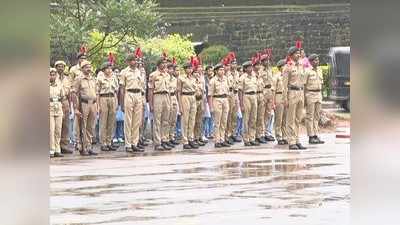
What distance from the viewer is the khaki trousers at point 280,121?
25.0 feet

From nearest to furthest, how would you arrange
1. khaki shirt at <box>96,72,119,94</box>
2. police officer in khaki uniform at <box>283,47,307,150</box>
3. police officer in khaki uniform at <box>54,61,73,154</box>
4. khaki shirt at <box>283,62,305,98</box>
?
police officer in khaki uniform at <box>54,61,73,154</box>
khaki shirt at <box>96,72,119,94</box>
khaki shirt at <box>283,62,305,98</box>
police officer in khaki uniform at <box>283,47,307,150</box>

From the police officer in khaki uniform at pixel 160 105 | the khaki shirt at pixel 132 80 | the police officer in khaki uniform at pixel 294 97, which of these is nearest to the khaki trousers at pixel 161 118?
the police officer in khaki uniform at pixel 160 105

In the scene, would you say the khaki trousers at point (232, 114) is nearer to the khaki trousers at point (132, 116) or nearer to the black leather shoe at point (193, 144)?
the black leather shoe at point (193, 144)

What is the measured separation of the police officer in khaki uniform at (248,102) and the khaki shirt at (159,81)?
2.18 feet

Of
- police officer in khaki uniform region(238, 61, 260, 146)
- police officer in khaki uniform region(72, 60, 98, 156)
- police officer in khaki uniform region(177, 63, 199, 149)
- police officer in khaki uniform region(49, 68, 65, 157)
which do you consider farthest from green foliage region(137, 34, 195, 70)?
police officer in khaki uniform region(49, 68, 65, 157)

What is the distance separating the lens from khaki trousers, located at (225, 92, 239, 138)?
7266mm

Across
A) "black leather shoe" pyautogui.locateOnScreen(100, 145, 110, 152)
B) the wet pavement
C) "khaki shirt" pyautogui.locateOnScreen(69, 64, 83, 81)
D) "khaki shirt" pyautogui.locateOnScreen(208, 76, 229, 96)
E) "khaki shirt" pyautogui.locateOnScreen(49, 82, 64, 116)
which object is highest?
"khaki shirt" pyautogui.locateOnScreen(69, 64, 83, 81)

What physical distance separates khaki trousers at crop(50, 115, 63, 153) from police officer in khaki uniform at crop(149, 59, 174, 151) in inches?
31.0

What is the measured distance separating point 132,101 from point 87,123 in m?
0.61

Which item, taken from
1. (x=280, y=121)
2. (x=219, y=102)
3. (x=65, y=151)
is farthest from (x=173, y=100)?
(x=65, y=151)

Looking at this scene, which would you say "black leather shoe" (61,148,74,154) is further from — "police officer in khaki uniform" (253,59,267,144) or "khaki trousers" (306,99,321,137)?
"khaki trousers" (306,99,321,137)
